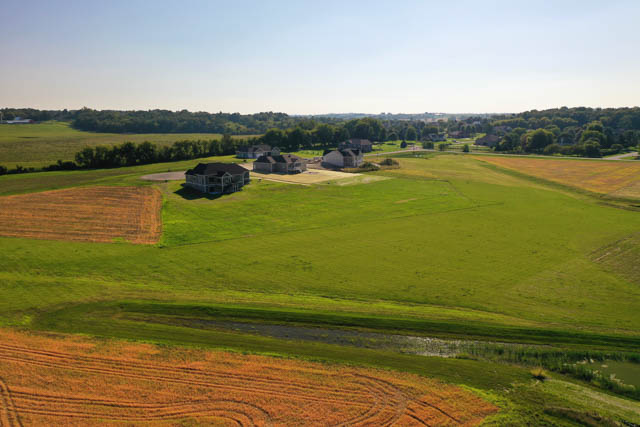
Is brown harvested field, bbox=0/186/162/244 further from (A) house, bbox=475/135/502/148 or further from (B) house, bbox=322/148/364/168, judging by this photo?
(A) house, bbox=475/135/502/148

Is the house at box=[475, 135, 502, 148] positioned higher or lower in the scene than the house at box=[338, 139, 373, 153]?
higher

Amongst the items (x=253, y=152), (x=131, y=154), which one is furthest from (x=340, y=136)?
(x=131, y=154)

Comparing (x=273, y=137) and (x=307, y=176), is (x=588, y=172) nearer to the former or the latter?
(x=307, y=176)

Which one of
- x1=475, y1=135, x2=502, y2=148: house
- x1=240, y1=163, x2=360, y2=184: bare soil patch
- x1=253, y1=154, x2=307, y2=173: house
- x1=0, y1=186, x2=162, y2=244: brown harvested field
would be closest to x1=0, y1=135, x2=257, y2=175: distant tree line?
x1=0, y1=186, x2=162, y2=244: brown harvested field

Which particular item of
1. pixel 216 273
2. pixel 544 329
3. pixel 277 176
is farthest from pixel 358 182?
pixel 544 329

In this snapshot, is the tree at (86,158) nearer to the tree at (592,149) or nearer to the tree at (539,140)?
the tree at (539,140)

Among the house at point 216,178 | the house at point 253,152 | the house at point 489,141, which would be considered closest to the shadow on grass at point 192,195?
the house at point 216,178

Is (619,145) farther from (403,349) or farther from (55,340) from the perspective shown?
(55,340)
